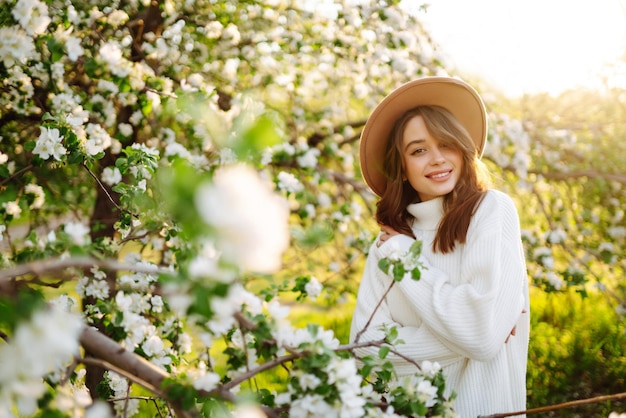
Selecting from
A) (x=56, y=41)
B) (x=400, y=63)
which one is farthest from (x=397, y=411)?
(x=400, y=63)

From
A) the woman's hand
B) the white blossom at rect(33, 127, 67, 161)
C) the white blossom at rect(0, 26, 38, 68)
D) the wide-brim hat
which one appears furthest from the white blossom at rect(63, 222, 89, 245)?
the wide-brim hat

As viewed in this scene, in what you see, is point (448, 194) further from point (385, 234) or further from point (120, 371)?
point (120, 371)

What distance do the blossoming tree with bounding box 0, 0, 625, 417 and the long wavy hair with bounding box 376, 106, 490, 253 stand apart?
420 millimetres

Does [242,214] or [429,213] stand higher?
[429,213]

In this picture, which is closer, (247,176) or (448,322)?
(247,176)

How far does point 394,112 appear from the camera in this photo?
2123 millimetres

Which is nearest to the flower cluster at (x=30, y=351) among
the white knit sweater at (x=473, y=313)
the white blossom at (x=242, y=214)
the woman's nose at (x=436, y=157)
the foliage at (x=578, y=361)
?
the white blossom at (x=242, y=214)

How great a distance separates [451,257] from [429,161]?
36 centimetres

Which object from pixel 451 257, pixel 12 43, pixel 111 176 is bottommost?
pixel 451 257

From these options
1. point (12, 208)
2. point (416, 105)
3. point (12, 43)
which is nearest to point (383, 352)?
point (416, 105)

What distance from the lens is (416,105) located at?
2090 millimetres

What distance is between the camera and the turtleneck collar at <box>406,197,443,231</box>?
1.88 meters

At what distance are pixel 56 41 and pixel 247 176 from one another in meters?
1.37

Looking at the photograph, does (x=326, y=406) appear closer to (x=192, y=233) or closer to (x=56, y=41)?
(x=192, y=233)
